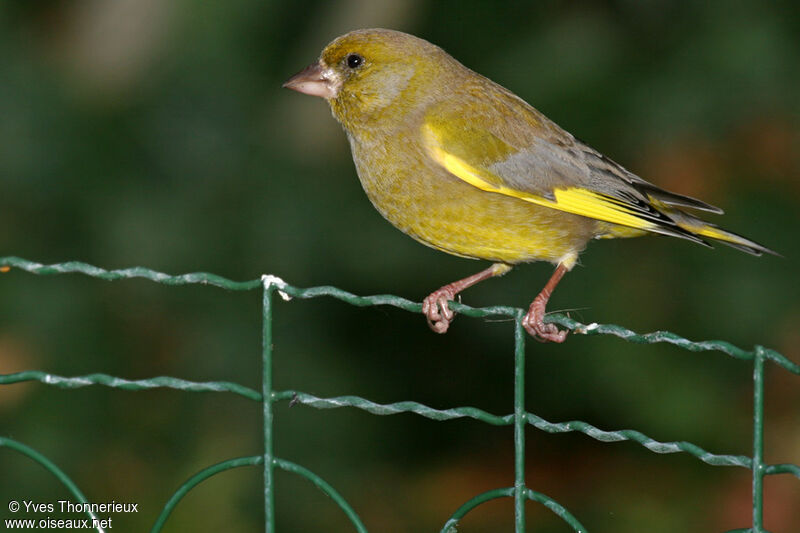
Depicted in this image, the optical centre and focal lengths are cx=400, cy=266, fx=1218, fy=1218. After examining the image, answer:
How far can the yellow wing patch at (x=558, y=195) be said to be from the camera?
3418 millimetres

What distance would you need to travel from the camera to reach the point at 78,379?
2.44 m

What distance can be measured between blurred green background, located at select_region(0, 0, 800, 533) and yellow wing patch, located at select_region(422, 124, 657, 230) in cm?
105

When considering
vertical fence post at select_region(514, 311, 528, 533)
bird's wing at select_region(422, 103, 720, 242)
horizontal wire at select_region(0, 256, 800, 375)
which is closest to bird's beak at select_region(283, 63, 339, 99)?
bird's wing at select_region(422, 103, 720, 242)

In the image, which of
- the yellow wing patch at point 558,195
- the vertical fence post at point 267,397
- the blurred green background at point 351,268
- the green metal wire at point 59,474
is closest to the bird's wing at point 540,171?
the yellow wing patch at point 558,195

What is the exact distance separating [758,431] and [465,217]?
5.14ft

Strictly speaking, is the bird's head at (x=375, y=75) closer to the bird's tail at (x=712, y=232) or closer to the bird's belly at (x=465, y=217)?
the bird's belly at (x=465, y=217)

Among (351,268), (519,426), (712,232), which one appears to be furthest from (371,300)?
(351,268)

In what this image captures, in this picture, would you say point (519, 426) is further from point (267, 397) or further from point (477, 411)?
point (267, 397)

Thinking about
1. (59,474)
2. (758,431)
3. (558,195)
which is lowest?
(758,431)

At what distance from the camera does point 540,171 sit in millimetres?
3514

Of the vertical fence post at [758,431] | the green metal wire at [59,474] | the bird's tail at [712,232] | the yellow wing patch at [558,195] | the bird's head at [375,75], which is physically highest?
the bird's head at [375,75]

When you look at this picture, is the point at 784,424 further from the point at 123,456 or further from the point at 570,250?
the point at 123,456

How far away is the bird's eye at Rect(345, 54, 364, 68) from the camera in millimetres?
3709

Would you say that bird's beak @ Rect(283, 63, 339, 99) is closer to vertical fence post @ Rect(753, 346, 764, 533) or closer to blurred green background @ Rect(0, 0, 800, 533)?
blurred green background @ Rect(0, 0, 800, 533)
